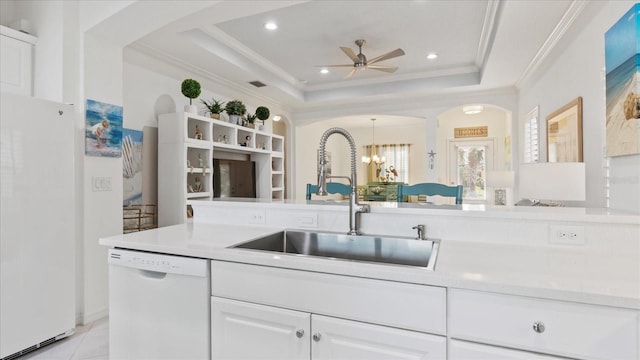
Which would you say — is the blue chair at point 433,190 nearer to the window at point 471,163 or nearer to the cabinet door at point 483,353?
the cabinet door at point 483,353

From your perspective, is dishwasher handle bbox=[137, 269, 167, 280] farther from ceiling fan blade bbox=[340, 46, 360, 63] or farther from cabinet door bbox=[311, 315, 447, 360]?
ceiling fan blade bbox=[340, 46, 360, 63]

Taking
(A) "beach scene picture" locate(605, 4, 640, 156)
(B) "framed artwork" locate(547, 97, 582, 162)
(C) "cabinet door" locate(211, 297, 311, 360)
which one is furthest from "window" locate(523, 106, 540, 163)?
(C) "cabinet door" locate(211, 297, 311, 360)

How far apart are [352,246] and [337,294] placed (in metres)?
0.52

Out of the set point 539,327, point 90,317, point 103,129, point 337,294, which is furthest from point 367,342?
point 103,129

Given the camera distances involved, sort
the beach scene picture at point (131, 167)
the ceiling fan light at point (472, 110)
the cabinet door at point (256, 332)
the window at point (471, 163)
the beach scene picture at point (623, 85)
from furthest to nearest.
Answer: the window at point (471, 163)
the ceiling fan light at point (472, 110)
the beach scene picture at point (131, 167)
the beach scene picture at point (623, 85)
the cabinet door at point (256, 332)

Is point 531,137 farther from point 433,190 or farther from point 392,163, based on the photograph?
point 392,163

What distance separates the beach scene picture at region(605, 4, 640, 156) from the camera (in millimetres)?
1811

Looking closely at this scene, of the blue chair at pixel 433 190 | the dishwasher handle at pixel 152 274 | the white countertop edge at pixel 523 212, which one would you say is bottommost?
the dishwasher handle at pixel 152 274

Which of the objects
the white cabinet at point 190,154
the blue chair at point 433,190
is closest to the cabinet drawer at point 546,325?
the blue chair at point 433,190

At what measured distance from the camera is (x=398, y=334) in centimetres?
105

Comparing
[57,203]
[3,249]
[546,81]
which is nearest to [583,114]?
[546,81]

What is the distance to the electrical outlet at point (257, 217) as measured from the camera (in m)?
1.94

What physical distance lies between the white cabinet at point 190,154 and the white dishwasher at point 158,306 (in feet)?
6.59

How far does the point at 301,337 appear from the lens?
1.17 meters
